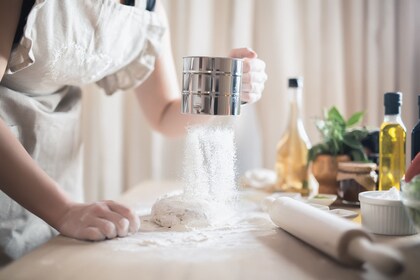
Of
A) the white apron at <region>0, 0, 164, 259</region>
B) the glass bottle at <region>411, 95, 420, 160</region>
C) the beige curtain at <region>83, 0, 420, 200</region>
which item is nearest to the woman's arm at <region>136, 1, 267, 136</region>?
the white apron at <region>0, 0, 164, 259</region>

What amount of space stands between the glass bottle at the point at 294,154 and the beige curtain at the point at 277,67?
0.38 meters

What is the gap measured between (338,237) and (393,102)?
0.42 metres

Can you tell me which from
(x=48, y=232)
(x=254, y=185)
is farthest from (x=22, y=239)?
(x=254, y=185)

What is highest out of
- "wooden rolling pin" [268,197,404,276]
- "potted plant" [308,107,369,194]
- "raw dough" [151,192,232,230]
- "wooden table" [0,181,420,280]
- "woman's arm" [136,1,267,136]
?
"woman's arm" [136,1,267,136]

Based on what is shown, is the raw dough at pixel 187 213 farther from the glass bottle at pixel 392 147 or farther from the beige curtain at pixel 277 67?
the beige curtain at pixel 277 67

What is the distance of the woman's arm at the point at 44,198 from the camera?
0.75 metres

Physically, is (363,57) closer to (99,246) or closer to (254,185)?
(254,185)

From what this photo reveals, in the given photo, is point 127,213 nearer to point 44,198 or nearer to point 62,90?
point 44,198

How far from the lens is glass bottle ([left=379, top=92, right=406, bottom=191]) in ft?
3.12

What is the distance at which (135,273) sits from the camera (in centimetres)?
61

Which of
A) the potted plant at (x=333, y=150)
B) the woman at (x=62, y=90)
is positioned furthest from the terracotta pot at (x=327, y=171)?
the woman at (x=62, y=90)

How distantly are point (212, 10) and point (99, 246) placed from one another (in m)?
1.21

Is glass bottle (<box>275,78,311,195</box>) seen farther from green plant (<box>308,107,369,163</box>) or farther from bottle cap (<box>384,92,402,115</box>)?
bottle cap (<box>384,92,402,115</box>)

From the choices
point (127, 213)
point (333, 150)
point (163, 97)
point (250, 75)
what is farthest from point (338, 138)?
point (127, 213)
